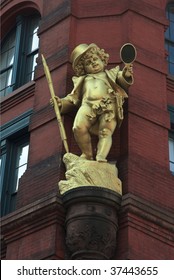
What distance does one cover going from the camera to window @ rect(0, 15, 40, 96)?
20.0 metres

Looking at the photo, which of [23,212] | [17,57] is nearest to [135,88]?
[23,212]

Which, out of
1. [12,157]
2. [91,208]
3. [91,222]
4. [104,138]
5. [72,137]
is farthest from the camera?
[12,157]

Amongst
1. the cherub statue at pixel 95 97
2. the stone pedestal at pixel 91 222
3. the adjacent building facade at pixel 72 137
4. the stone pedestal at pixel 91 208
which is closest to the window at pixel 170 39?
the adjacent building facade at pixel 72 137

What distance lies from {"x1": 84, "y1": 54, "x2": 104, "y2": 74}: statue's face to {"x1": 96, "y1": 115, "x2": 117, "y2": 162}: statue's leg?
4.04 ft

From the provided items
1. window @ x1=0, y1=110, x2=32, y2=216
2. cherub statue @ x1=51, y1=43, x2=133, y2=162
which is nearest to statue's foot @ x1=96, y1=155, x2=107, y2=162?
cherub statue @ x1=51, y1=43, x2=133, y2=162

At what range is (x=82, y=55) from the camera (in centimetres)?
1608

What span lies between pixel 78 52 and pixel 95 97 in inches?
48.7

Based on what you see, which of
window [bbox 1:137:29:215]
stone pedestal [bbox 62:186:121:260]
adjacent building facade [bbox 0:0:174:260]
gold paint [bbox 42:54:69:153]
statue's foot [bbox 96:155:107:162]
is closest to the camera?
stone pedestal [bbox 62:186:121:260]

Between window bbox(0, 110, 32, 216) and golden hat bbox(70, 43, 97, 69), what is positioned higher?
golden hat bbox(70, 43, 97, 69)

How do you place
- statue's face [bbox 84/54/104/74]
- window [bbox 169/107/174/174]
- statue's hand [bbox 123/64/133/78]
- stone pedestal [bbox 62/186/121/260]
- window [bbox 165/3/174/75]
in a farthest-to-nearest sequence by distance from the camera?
window [bbox 165/3/174/75] < window [bbox 169/107/174/174] < statue's face [bbox 84/54/104/74] < statue's hand [bbox 123/64/133/78] < stone pedestal [bbox 62/186/121/260]

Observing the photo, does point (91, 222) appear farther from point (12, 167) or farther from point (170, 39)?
point (170, 39)

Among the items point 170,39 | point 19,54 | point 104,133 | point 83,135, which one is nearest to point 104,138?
point 104,133

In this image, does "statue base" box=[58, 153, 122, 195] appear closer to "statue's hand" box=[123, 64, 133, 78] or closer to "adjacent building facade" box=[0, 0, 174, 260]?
"adjacent building facade" box=[0, 0, 174, 260]

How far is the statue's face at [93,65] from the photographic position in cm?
1603
